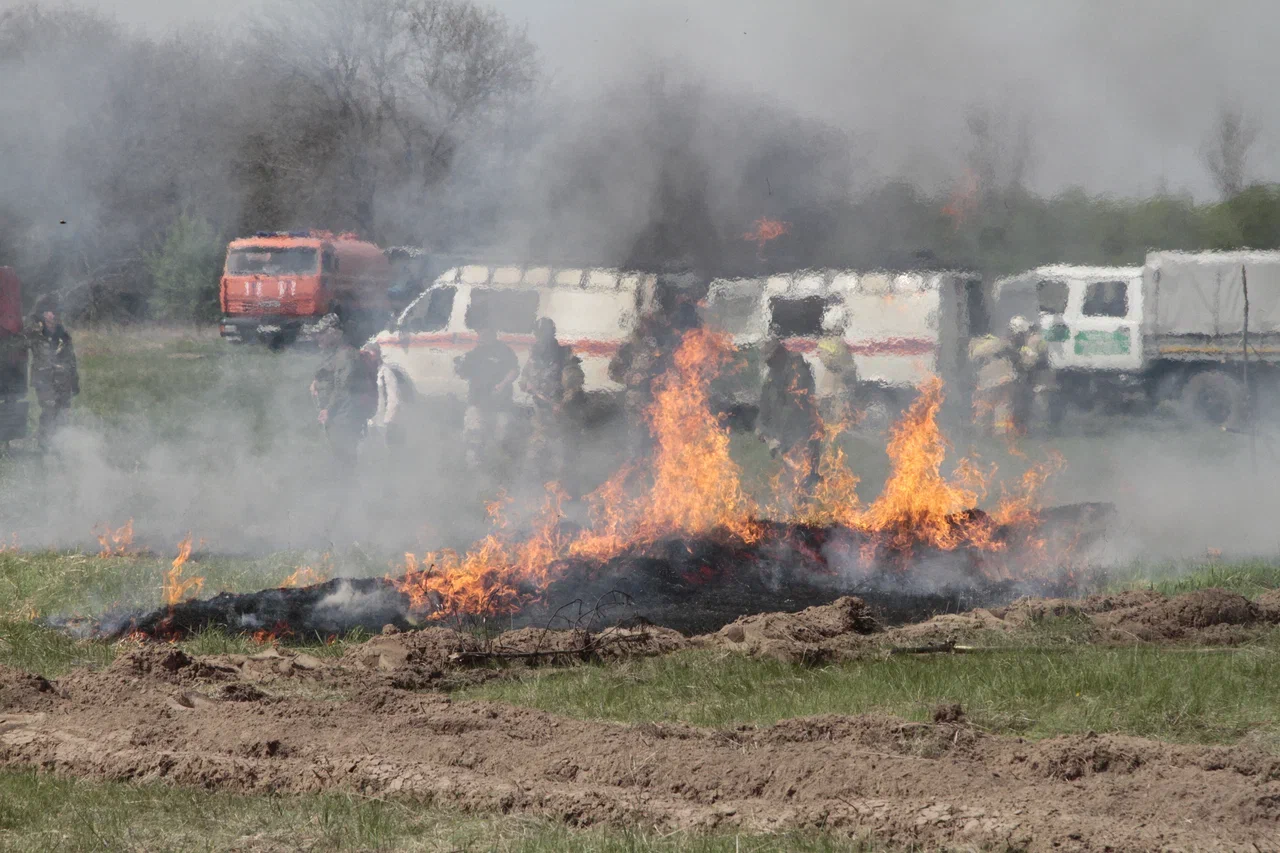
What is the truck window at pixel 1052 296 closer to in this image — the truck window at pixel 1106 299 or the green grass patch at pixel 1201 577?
the truck window at pixel 1106 299

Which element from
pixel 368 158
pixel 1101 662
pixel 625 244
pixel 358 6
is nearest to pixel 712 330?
pixel 625 244

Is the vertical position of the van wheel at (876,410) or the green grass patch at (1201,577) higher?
the van wheel at (876,410)

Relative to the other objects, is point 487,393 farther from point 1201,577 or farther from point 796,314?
point 1201,577

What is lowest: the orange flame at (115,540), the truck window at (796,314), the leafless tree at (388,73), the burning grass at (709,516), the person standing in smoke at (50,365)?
the orange flame at (115,540)

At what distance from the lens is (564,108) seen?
579 inches

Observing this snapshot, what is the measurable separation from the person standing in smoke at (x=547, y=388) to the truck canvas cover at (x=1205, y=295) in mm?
8277

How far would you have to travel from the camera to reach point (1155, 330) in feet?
71.6

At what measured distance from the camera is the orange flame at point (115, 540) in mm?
12438

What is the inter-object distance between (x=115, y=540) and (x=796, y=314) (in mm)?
7967

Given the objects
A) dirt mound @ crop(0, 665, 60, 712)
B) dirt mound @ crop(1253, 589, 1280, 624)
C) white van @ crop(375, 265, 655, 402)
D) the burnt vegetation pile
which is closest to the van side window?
white van @ crop(375, 265, 655, 402)

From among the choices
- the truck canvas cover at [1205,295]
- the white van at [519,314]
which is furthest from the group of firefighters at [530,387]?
the truck canvas cover at [1205,295]

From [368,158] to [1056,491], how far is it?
8630 mm

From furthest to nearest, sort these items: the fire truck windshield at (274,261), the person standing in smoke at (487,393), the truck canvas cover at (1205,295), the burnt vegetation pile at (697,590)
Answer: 1. the fire truck windshield at (274,261)
2. the truck canvas cover at (1205,295)
3. the person standing in smoke at (487,393)
4. the burnt vegetation pile at (697,590)

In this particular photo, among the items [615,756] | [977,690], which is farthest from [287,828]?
[977,690]
